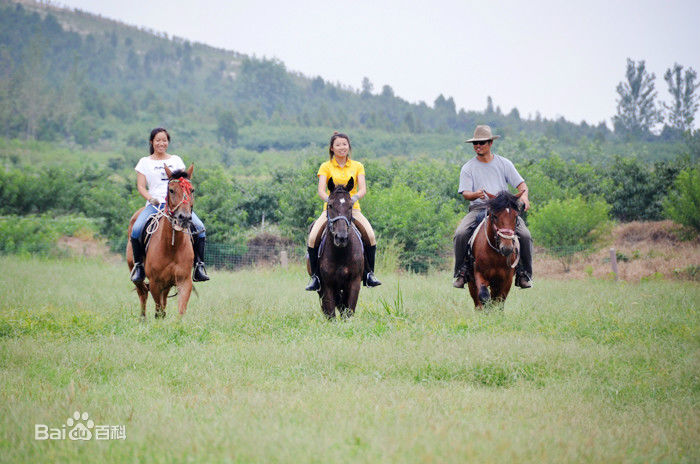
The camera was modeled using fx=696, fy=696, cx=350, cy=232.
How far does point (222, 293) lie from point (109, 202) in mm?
22148

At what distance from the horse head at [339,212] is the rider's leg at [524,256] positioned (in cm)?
261

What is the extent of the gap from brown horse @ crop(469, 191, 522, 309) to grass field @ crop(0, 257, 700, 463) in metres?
0.44

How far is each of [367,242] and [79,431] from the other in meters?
6.00

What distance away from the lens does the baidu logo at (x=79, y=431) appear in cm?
510

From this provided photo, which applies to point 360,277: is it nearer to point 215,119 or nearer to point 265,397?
point 265,397

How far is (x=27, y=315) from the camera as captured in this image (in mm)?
10297

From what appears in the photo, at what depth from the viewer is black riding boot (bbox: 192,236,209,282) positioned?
10.9m

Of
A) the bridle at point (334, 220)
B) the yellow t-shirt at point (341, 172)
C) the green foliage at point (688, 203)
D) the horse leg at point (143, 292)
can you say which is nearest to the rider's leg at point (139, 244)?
the horse leg at point (143, 292)

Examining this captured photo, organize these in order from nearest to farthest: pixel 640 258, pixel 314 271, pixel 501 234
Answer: pixel 501 234 < pixel 314 271 < pixel 640 258

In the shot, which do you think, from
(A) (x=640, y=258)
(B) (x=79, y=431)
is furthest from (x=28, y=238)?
(B) (x=79, y=431)

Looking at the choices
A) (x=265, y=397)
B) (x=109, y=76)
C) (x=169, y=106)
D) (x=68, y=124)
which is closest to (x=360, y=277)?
(x=265, y=397)

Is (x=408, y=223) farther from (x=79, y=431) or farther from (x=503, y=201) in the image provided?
(x=79, y=431)

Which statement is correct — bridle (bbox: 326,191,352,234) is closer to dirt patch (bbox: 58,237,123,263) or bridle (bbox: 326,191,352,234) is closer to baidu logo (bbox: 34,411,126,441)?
baidu logo (bbox: 34,411,126,441)

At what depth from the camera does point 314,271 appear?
1051cm
